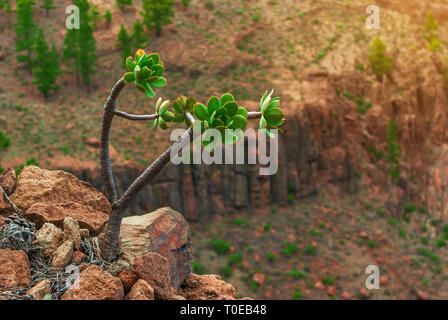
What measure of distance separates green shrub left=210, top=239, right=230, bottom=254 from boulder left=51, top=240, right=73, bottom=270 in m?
26.6

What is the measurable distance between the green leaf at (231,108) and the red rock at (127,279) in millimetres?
2879

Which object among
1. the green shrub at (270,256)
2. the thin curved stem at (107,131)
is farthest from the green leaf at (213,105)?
the green shrub at (270,256)

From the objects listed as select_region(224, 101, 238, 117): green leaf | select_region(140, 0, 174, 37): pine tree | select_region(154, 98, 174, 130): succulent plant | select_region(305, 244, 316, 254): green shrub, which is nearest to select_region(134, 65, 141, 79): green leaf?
select_region(154, 98, 174, 130): succulent plant

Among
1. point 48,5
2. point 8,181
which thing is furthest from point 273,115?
point 48,5

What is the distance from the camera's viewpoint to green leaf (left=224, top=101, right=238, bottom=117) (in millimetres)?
6992

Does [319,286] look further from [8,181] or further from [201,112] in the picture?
[201,112]

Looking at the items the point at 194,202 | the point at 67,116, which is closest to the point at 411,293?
the point at 194,202

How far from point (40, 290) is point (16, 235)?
4.03 feet

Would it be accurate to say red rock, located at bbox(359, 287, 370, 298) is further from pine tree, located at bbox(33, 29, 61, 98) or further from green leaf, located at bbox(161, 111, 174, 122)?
green leaf, located at bbox(161, 111, 174, 122)

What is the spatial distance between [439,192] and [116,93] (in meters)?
39.7

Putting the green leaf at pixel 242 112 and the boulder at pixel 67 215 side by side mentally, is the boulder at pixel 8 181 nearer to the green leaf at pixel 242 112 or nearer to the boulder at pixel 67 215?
the boulder at pixel 67 215

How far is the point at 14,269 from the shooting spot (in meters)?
7.12

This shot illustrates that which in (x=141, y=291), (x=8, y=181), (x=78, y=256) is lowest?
(x=141, y=291)

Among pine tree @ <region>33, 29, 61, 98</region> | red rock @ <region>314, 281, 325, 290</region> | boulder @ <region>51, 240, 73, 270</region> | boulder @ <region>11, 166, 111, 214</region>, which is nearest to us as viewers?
boulder @ <region>51, 240, 73, 270</region>
